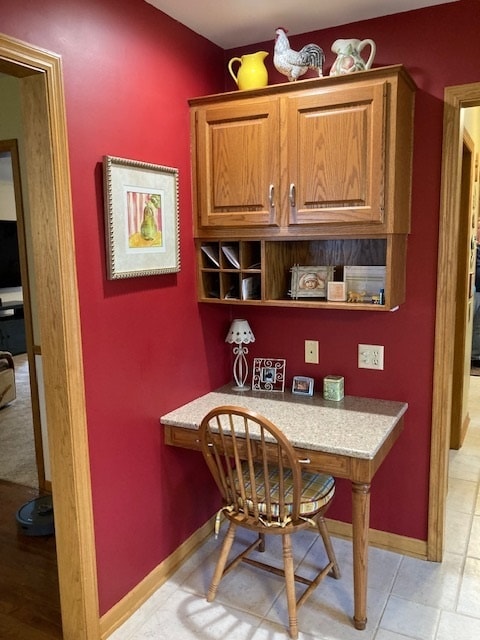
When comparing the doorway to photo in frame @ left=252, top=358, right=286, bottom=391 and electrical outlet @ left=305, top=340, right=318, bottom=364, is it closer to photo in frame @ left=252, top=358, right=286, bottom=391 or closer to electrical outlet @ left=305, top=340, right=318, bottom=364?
photo in frame @ left=252, top=358, right=286, bottom=391

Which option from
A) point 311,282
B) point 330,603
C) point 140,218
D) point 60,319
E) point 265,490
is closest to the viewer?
point 60,319

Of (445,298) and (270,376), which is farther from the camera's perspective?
(270,376)

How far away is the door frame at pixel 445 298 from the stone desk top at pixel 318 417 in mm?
195

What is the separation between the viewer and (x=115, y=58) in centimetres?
196

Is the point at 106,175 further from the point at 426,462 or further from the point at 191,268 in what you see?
the point at 426,462

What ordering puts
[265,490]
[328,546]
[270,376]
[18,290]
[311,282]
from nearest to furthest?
[265,490] < [328,546] < [311,282] < [270,376] < [18,290]

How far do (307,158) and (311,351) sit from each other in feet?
3.20

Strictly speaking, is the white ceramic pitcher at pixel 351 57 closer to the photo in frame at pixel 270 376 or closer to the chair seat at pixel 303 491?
the photo in frame at pixel 270 376

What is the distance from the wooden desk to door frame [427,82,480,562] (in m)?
0.19

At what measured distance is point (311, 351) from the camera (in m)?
2.68

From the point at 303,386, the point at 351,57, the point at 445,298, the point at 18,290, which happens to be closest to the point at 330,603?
the point at 303,386

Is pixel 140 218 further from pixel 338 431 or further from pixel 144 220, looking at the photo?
pixel 338 431

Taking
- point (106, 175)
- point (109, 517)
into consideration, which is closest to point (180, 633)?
point (109, 517)

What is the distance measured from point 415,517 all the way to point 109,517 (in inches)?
57.2
